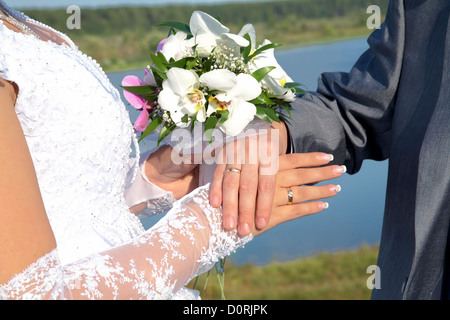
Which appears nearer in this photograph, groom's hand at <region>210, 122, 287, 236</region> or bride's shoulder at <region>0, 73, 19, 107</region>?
bride's shoulder at <region>0, 73, 19, 107</region>

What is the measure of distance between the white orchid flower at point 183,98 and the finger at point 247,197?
20 centimetres

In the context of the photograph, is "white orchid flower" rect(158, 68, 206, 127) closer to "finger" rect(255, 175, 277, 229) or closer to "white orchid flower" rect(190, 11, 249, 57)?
"white orchid flower" rect(190, 11, 249, 57)

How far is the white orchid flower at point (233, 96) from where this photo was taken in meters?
1.39

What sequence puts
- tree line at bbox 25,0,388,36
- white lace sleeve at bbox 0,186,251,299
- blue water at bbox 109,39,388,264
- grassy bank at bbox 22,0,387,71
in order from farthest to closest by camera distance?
1. tree line at bbox 25,0,388,36
2. grassy bank at bbox 22,0,387,71
3. blue water at bbox 109,39,388,264
4. white lace sleeve at bbox 0,186,251,299

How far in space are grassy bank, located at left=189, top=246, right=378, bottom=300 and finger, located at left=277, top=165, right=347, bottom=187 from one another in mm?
2724

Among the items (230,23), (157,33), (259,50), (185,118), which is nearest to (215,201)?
(185,118)

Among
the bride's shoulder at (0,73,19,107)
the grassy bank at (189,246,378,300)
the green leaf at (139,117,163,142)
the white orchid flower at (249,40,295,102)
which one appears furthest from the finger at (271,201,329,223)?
the grassy bank at (189,246,378,300)

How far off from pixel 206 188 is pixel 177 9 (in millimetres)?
12341

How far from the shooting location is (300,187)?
60.5 inches

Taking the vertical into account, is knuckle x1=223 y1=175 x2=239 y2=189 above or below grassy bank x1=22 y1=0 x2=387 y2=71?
below

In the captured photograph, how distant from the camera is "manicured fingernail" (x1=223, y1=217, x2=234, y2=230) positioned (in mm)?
1375

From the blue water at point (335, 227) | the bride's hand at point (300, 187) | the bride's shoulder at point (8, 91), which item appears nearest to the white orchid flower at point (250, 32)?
the bride's hand at point (300, 187)

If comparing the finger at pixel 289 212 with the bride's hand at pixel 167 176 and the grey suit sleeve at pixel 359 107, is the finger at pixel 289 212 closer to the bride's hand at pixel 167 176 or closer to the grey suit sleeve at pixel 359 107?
the grey suit sleeve at pixel 359 107

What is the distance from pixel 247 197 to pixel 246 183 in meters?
0.04
